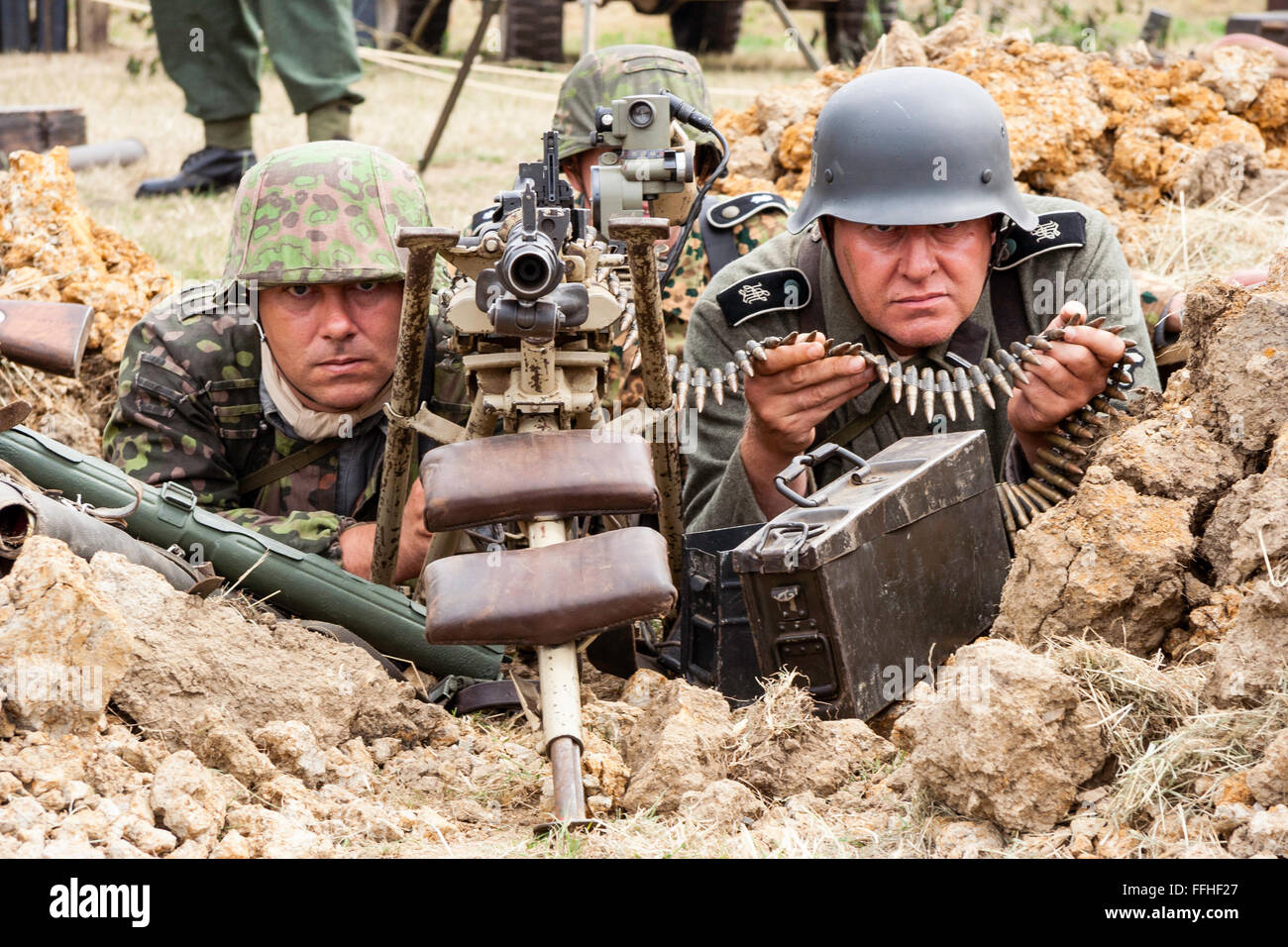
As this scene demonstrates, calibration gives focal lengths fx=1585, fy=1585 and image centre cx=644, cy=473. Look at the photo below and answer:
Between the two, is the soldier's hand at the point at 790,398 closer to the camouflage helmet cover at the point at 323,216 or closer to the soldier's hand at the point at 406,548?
the soldier's hand at the point at 406,548

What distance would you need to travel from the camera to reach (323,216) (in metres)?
4.27

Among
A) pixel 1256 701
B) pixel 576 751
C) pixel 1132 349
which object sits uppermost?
pixel 1132 349

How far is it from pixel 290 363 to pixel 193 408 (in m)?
0.36

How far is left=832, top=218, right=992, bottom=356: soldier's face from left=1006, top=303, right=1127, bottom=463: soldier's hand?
30 centimetres

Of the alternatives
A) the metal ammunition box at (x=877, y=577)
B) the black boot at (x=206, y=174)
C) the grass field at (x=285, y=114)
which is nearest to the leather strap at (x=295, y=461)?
the metal ammunition box at (x=877, y=577)

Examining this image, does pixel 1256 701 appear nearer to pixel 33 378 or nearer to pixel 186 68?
pixel 33 378

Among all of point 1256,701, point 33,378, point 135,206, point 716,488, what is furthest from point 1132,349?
point 135,206

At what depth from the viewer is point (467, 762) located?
3469 mm

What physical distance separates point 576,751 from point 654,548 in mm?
421

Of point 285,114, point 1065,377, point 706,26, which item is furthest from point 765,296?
point 706,26

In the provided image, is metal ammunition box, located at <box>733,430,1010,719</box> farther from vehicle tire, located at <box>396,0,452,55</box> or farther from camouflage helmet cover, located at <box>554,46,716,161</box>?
vehicle tire, located at <box>396,0,452,55</box>

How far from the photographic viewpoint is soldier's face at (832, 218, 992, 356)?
4270mm

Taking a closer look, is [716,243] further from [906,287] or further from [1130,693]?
[1130,693]

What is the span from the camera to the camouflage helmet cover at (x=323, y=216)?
4195mm
